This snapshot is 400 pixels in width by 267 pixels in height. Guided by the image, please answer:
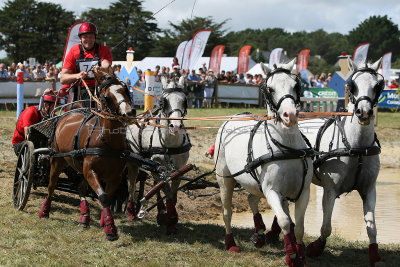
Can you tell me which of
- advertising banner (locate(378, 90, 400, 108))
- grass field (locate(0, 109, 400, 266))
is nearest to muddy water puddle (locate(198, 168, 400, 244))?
grass field (locate(0, 109, 400, 266))

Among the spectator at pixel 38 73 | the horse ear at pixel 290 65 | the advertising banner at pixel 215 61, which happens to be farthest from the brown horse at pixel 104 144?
the advertising banner at pixel 215 61

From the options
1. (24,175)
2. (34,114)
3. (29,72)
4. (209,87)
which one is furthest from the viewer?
(209,87)

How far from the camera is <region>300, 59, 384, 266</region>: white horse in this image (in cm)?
679

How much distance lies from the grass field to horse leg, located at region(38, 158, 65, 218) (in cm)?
14

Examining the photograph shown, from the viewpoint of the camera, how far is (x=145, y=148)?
922cm

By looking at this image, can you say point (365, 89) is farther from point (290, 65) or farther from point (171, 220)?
point (171, 220)

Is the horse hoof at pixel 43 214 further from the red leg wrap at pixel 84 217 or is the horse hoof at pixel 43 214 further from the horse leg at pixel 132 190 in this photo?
the horse leg at pixel 132 190

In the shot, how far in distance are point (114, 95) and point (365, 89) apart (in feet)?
10.8

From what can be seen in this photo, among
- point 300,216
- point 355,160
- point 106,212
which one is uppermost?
point 355,160

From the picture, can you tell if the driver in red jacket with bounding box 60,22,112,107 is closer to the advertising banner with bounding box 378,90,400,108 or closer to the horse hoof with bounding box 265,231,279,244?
the horse hoof with bounding box 265,231,279,244

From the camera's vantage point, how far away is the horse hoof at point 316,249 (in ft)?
24.4

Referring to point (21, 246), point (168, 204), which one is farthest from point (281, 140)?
point (21, 246)

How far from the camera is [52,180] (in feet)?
30.0

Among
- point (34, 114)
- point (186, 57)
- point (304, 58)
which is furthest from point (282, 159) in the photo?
point (304, 58)
